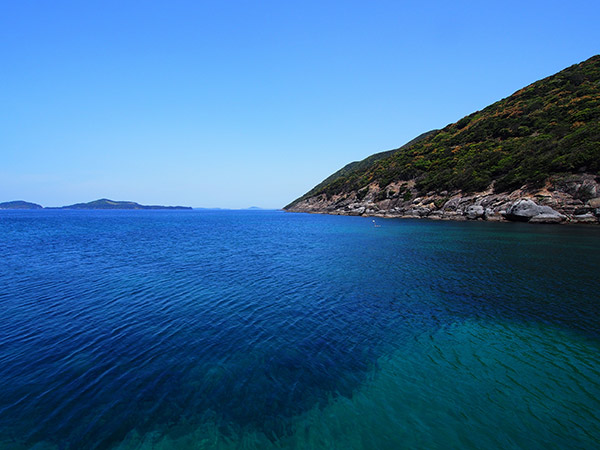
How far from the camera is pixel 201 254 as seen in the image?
3666 centimetres

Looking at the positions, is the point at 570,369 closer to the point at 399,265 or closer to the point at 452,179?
the point at 399,265

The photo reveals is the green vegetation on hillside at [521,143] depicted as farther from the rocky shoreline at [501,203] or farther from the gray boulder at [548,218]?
the gray boulder at [548,218]

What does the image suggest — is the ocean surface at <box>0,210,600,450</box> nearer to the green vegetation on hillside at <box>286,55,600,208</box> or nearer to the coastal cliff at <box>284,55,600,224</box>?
the coastal cliff at <box>284,55,600,224</box>

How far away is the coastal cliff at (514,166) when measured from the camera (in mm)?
59000

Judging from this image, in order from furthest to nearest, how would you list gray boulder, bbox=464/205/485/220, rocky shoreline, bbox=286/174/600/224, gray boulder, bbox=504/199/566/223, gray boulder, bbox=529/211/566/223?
gray boulder, bbox=464/205/485/220 < gray boulder, bbox=504/199/566/223 < gray boulder, bbox=529/211/566/223 < rocky shoreline, bbox=286/174/600/224

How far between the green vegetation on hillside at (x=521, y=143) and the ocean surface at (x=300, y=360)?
2118 inches

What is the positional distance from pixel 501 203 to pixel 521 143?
24.9 metres

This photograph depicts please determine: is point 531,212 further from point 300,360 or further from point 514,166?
point 300,360

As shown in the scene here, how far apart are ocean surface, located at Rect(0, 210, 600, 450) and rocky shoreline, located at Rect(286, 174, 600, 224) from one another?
44498 millimetres

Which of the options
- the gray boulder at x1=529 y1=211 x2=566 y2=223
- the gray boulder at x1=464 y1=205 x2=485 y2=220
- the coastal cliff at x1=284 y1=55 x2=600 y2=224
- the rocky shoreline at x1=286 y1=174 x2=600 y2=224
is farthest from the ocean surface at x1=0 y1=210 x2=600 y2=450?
the gray boulder at x1=464 y1=205 x2=485 y2=220

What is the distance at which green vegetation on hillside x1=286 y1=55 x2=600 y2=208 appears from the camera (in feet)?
208

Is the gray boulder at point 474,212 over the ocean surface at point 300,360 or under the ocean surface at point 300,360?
over

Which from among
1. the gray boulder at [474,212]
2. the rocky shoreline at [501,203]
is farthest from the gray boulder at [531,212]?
the gray boulder at [474,212]

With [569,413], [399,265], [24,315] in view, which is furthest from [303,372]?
[399,265]
